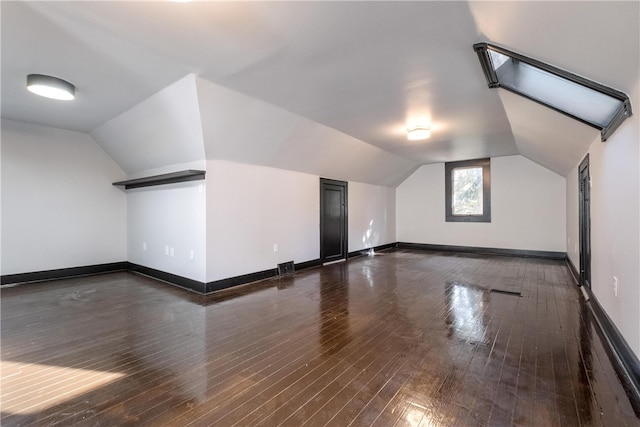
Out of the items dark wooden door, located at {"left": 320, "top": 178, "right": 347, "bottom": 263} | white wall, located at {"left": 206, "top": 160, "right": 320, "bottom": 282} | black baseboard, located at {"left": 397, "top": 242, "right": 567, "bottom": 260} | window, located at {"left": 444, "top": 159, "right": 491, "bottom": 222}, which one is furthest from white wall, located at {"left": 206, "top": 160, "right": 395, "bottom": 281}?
window, located at {"left": 444, "top": 159, "right": 491, "bottom": 222}

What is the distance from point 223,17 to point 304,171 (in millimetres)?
3874

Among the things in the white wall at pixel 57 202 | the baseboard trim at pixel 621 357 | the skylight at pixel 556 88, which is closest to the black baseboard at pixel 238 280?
the white wall at pixel 57 202

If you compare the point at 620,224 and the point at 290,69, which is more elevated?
the point at 290,69

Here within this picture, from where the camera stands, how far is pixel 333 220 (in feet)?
22.1

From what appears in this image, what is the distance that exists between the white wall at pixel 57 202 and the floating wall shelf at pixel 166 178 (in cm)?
52

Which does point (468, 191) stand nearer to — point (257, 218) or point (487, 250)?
point (487, 250)

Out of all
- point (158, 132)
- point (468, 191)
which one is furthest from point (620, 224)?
point (468, 191)

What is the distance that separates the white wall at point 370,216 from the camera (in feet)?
24.2

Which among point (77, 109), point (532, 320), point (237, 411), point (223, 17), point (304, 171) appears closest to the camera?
point (237, 411)

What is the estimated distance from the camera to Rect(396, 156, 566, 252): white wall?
688 cm

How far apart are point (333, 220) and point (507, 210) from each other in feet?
15.0

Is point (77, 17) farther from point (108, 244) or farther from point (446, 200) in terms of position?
point (446, 200)

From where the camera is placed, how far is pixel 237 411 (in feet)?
5.53

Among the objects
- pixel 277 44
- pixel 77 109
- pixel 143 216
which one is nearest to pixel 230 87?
pixel 277 44
